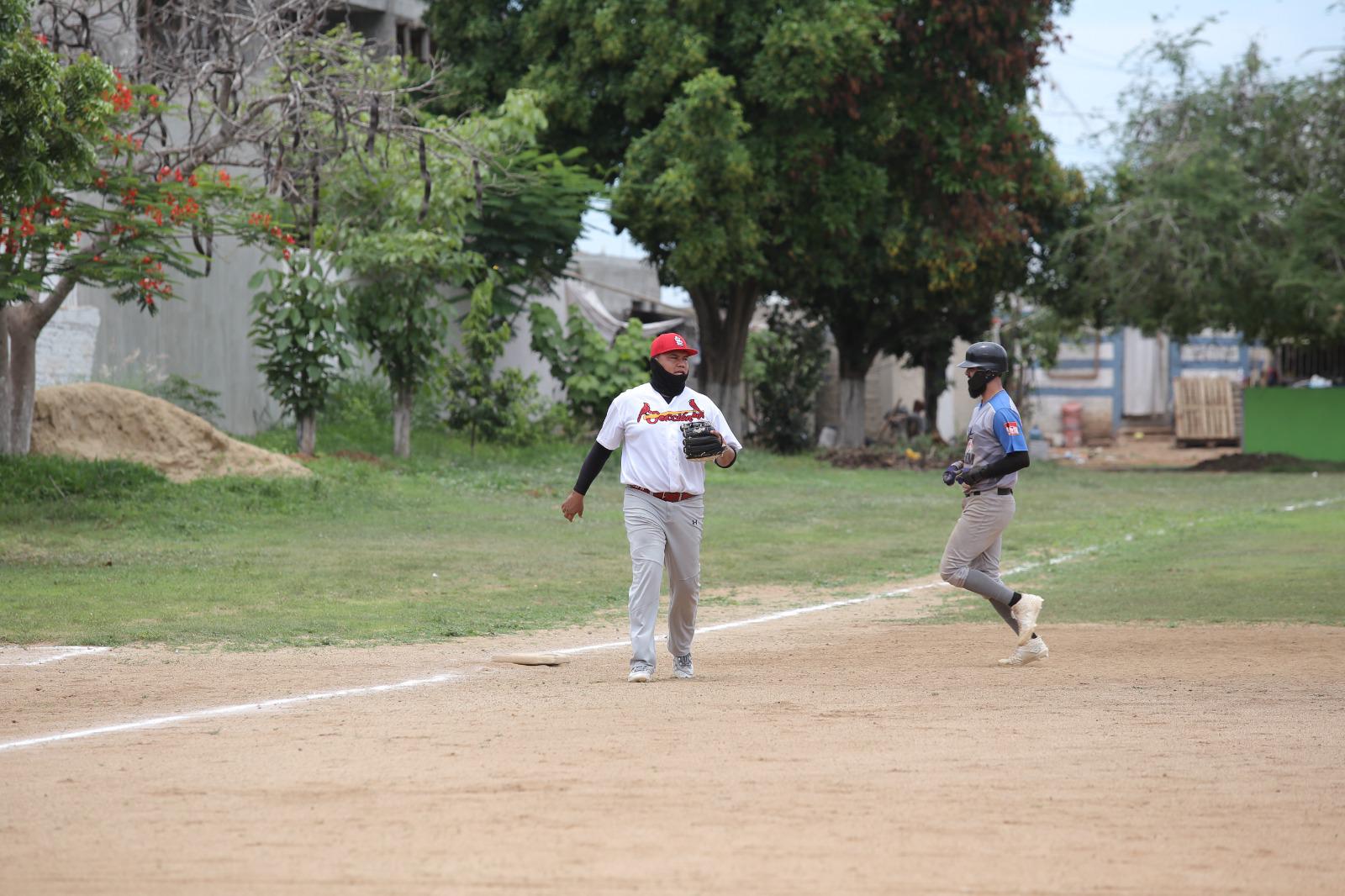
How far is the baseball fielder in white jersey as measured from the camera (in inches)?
367

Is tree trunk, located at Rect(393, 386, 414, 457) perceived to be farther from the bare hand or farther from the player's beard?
the player's beard

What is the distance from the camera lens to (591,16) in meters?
30.3

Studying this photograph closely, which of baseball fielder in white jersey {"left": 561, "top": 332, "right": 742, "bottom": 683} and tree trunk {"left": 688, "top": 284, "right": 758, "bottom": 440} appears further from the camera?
tree trunk {"left": 688, "top": 284, "right": 758, "bottom": 440}

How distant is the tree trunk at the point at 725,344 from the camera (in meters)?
34.8

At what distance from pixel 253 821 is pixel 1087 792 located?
3.03 m

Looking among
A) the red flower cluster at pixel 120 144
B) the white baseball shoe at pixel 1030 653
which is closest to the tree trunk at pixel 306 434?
the red flower cluster at pixel 120 144

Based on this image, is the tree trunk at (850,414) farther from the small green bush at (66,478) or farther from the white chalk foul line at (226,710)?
the white chalk foul line at (226,710)

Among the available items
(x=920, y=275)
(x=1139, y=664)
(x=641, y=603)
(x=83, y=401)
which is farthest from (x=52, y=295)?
(x=920, y=275)

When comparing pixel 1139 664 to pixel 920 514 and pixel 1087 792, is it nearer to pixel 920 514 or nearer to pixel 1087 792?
pixel 1087 792

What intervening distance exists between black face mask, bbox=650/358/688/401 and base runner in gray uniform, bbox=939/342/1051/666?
5.70 feet

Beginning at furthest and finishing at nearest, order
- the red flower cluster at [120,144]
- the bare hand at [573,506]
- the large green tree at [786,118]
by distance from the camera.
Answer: the large green tree at [786,118]
the red flower cluster at [120,144]
the bare hand at [573,506]

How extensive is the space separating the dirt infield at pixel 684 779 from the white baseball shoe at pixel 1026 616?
0.29 meters

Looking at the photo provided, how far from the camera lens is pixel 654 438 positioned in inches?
369

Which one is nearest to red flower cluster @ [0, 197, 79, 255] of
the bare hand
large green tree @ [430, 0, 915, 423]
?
the bare hand
